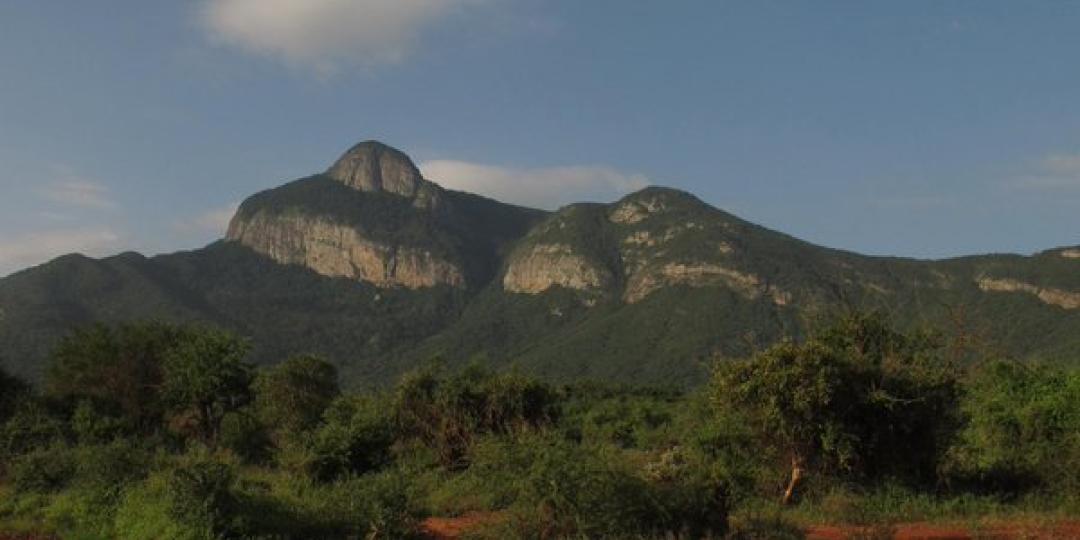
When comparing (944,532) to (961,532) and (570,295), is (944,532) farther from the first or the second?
(570,295)

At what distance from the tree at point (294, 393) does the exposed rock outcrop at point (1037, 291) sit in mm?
91529

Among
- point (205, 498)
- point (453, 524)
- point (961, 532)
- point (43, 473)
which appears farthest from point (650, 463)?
point (43, 473)

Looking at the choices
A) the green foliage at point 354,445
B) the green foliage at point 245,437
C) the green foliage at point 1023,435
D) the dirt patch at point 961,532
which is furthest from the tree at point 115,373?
the green foliage at point 1023,435

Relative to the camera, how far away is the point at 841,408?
15.3m

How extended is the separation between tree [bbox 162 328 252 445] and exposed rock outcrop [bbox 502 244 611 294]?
132 metres

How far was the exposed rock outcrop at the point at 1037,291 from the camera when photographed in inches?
3829

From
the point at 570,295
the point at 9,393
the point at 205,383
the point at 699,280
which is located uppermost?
the point at 570,295

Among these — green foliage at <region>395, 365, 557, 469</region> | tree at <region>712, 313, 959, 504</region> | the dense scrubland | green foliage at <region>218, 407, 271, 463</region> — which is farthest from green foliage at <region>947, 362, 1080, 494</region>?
green foliage at <region>218, 407, 271, 463</region>

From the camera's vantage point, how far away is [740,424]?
621 inches

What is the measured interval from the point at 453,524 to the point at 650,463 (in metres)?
4.23

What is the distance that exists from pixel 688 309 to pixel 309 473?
366ft

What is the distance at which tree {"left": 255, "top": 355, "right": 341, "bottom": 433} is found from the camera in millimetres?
29703

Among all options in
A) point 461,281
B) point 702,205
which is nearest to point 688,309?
point 702,205

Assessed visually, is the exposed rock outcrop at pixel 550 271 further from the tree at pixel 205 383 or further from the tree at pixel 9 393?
the tree at pixel 9 393
